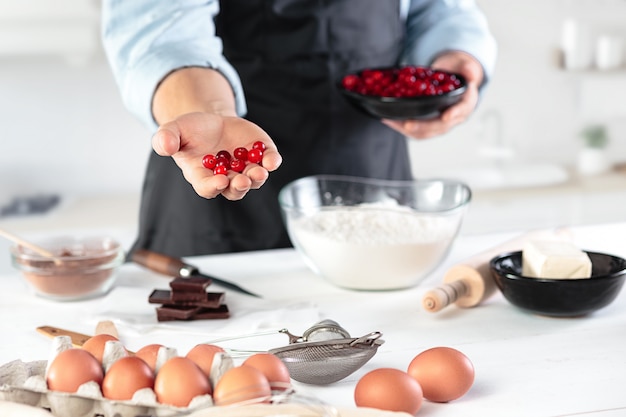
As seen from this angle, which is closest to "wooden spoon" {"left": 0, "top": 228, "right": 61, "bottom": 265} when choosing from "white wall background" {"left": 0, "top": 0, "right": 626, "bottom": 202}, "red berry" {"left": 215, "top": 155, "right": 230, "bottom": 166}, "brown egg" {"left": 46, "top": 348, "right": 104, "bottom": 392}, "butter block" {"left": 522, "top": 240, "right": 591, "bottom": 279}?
"red berry" {"left": 215, "top": 155, "right": 230, "bottom": 166}

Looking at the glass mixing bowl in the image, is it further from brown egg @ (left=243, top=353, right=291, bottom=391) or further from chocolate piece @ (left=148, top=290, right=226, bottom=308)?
brown egg @ (left=243, top=353, right=291, bottom=391)

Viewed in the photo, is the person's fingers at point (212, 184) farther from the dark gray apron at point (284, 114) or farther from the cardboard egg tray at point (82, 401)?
the dark gray apron at point (284, 114)

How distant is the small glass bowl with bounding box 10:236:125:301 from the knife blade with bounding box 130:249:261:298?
0.08m

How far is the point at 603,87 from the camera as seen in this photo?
3658 millimetres

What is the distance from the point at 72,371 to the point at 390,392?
0.33 m

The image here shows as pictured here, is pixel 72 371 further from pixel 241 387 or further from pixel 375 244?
pixel 375 244

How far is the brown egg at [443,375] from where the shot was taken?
3.31ft

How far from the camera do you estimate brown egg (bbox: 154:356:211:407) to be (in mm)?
890

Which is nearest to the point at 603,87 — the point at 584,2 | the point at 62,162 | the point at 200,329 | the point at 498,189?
the point at 584,2

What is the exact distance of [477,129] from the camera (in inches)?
138

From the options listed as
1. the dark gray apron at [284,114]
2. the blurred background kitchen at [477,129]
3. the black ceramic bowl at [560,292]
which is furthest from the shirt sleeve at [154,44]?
the blurred background kitchen at [477,129]

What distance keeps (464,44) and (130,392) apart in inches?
51.6

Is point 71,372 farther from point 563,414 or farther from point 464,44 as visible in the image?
point 464,44

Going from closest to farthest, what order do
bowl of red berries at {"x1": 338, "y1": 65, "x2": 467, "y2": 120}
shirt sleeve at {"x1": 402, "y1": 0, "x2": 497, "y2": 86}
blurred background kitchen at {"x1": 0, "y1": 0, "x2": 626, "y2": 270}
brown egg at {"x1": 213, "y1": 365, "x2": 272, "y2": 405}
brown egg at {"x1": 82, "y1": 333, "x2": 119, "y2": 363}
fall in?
brown egg at {"x1": 213, "y1": 365, "x2": 272, "y2": 405} → brown egg at {"x1": 82, "y1": 333, "x2": 119, "y2": 363} → bowl of red berries at {"x1": 338, "y1": 65, "x2": 467, "y2": 120} → shirt sleeve at {"x1": 402, "y1": 0, "x2": 497, "y2": 86} → blurred background kitchen at {"x1": 0, "y1": 0, "x2": 626, "y2": 270}
